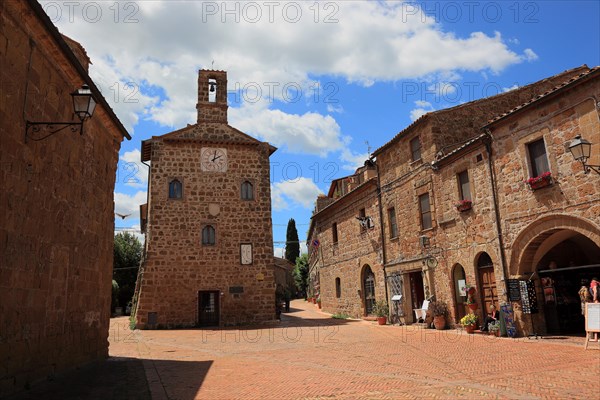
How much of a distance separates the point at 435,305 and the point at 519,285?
434cm

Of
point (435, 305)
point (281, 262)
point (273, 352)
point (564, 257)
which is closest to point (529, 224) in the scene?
point (564, 257)

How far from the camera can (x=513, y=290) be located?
12539 mm

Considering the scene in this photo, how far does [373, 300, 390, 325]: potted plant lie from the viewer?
19.3m

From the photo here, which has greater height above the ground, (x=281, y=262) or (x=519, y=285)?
(x=281, y=262)

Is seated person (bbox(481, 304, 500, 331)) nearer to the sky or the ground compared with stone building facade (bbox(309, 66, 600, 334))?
nearer to the ground

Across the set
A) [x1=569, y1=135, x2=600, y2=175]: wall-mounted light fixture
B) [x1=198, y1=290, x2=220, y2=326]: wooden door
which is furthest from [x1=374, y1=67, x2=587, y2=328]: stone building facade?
[x1=198, y1=290, x2=220, y2=326]: wooden door

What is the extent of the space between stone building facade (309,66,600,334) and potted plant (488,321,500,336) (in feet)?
2.13

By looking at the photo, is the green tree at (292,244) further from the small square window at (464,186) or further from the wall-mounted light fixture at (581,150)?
the wall-mounted light fixture at (581,150)

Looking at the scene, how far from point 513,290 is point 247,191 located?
1335cm

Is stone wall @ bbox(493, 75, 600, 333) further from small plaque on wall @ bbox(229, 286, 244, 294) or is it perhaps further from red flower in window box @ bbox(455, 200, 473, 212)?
small plaque on wall @ bbox(229, 286, 244, 294)

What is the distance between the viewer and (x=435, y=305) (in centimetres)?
1642

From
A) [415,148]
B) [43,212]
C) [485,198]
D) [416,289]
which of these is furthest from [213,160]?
[43,212]

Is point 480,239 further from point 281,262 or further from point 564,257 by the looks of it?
point 281,262

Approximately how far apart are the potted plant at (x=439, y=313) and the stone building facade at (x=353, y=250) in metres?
4.10
